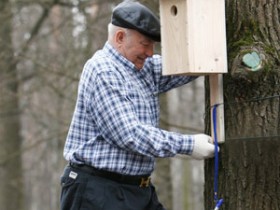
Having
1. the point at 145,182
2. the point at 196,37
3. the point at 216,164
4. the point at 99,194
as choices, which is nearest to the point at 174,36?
the point at 196,37

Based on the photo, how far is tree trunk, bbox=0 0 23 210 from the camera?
10.9 meters

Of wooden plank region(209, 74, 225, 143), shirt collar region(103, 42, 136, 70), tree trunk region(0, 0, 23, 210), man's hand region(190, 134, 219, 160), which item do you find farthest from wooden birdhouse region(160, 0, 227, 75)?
tree trunk region(0, 0, 23, 210)

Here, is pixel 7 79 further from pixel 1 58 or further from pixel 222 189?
pixel 222 189

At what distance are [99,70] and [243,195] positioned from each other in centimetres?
102

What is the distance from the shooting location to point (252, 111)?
13.1 ft

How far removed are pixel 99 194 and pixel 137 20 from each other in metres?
0.95

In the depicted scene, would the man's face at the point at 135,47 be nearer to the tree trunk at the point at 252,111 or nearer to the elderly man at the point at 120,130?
the elderly man at the point at 120,130

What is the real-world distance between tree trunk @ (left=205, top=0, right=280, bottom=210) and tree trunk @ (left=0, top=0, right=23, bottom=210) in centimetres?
692

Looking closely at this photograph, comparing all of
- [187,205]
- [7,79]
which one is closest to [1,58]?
[7,79]

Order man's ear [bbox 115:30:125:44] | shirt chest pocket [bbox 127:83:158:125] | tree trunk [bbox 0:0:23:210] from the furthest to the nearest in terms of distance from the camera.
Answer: tree trunk [bbox 0:0:23:210]
man's ear [bbox 115:30:125:44]
shirt chest pocket [bbox 127:83:158:125]

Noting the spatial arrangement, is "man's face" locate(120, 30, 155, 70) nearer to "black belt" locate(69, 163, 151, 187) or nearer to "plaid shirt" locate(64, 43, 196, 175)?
"plaid shirt" locate(64, 43, 196, 175)

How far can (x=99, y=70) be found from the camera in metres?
3.99

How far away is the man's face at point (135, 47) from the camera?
407cm

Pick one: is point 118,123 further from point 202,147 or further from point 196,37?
point 196,37
